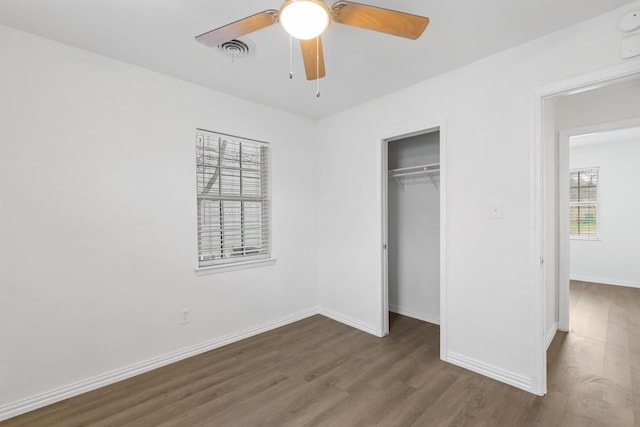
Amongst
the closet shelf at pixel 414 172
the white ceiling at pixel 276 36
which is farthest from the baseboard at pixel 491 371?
the white ceiling at pixel 276 36

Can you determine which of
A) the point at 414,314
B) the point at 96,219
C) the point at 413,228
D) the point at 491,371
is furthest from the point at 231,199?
the point at 491,371

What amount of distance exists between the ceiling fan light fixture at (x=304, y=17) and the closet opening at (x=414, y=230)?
2.18m

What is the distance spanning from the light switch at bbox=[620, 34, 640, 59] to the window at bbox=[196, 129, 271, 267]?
3040mm

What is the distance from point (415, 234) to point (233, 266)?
2.28 m

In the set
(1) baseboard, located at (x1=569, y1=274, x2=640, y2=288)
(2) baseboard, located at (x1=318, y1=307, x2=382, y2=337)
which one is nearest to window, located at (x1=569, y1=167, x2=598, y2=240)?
(1) baseboard, located at (x1=569, y1=274, x2=640, y2=288)

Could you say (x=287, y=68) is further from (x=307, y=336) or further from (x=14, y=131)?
(x=307, y=336)

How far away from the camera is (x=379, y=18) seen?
1442 millimetres

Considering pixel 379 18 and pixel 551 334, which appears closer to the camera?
pixel 379 18

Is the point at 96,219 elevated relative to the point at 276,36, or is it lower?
lower

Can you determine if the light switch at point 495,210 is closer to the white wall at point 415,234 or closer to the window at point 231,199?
the white wall at point 415,234

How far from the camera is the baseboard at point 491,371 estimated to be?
7.32 feet

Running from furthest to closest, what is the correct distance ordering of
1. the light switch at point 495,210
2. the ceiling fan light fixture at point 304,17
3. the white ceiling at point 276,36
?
the light switch at point 495,210
the white ceiling at point 276,36
the ceiling fan light fixture at point 304,17

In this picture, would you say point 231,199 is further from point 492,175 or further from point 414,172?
point 492,175

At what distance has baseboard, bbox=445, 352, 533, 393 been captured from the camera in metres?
2.23
